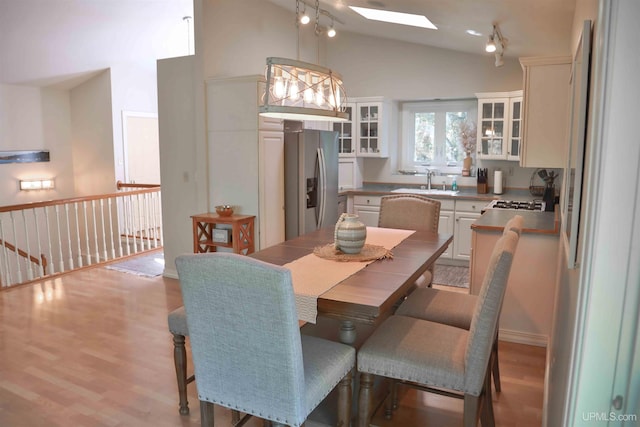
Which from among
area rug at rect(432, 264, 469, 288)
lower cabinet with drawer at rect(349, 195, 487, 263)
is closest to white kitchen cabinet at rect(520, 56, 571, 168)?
area rug at rect(432, 264, 469, 288)

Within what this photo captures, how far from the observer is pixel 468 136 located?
614 cm

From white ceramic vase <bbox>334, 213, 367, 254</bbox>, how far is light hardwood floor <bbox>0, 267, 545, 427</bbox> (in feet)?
3.04

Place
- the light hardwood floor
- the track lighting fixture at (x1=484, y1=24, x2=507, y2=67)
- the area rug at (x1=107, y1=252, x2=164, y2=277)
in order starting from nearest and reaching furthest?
the light hardwood floor < the track lighting fixture at (x1=484, y1=24, x2=507, y2=67) < the area rug at (x1=107, y1=252, x2=164, y2=277)

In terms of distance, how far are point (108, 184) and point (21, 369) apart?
474 centimetres

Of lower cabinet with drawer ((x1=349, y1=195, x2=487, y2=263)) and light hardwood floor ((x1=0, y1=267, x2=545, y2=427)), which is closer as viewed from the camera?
light hardwood floor ((x1=0, y1=267, x2=545, y2=427))

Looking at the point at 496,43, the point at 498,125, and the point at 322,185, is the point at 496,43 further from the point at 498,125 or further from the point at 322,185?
the point at 322,185

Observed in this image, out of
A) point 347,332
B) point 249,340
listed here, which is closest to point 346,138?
point 347,332

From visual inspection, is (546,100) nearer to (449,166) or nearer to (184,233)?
(449,166)

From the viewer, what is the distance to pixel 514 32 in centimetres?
404

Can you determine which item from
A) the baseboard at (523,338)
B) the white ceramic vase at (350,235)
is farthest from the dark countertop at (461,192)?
the white ceramic vase at (350,235)

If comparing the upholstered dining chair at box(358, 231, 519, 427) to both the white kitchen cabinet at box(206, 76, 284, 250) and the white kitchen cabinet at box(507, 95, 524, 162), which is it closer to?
the white kitchen cabinet at box(206, 76, 284, 250)

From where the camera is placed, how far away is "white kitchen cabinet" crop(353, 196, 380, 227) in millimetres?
6164

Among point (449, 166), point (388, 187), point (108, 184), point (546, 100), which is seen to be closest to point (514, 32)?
point (546, 100)

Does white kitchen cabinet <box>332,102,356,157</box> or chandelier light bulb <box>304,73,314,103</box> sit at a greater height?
chandelier light bulb <box>304,73,314,103</box>
